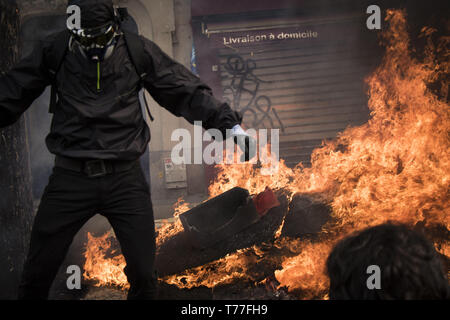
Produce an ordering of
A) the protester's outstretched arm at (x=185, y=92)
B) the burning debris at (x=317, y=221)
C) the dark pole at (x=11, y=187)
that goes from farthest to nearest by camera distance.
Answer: the burning debris at (x=317, y=221) → the dark pole at (x=11, y=187) → the protester's outstretched arm at (x=185, y=92)

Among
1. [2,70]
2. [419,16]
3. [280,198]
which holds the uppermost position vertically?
[419,16]

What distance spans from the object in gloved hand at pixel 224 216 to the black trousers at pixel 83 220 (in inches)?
51.5

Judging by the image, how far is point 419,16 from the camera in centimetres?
728

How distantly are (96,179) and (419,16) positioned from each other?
7.65 metres

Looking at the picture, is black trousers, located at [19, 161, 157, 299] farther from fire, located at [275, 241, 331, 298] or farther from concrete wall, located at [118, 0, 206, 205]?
concrete wall, located at [118, 0, 206, 205]

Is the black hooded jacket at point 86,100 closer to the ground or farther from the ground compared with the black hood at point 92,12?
closer to the ground

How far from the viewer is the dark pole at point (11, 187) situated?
124 inches

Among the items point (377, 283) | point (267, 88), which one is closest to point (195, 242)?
point (377, 283)

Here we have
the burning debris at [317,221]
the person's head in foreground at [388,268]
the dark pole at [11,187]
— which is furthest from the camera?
the burning debris at [317,221]

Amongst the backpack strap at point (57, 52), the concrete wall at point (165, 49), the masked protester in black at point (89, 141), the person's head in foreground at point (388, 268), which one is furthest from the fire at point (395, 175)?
the concrete wall at point (165, 49)

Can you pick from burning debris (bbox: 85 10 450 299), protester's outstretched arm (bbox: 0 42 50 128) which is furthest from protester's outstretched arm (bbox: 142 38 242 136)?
burning debris (bbox: 85 10 450 299)

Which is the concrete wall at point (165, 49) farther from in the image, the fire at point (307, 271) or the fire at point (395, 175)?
the fire at point (307, 271)
